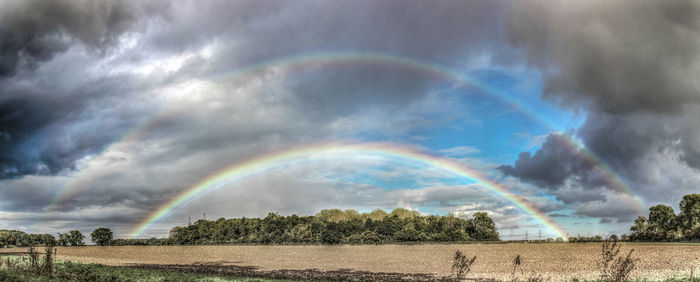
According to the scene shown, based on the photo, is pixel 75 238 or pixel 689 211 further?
pixel 75 238

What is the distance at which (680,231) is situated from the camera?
115 meters

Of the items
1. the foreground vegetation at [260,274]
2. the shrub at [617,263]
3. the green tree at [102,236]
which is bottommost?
the green tree at [102,236]

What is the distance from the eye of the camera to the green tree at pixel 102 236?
176 meters

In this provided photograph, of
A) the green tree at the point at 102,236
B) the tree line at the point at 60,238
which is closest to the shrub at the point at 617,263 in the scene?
the tree line at the point at 60,238

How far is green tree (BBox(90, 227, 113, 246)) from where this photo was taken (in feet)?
577

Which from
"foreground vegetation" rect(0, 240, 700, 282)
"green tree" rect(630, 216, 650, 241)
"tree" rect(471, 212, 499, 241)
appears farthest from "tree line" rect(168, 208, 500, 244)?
"foreground vegetation" rect(0, 240, 700, 282)

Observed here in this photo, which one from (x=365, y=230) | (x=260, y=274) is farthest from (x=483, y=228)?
(x=260, y=274)

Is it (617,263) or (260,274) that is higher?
(617,263)

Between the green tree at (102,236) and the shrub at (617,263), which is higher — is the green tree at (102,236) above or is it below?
below

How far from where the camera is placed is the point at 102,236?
177 meters

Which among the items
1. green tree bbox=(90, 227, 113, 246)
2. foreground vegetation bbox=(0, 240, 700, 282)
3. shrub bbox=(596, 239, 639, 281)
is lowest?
green tree bbox=(90, 227, 113, 246)

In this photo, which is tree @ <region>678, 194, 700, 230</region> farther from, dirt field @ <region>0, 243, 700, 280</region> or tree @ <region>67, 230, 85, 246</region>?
tree @ <region>67, 230, 85, 246</region>

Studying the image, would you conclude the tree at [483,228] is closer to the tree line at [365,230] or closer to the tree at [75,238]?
the tree line at [365,230]

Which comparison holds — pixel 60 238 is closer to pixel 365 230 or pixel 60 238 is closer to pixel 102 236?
pixel 102 236
